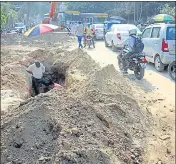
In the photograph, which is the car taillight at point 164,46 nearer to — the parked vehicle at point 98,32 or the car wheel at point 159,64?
the car wheel at point 159,64

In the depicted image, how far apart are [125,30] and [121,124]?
12.3 m

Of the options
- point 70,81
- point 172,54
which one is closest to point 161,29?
point 172,54

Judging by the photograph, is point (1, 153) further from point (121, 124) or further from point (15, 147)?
point (121, 124)

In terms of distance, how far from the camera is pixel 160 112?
6832 mm

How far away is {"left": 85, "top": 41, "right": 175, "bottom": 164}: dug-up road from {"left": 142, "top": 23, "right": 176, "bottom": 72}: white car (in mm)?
445

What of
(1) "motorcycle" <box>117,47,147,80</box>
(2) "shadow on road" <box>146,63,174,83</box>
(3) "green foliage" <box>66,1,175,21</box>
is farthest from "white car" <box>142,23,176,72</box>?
(3) "green foliage" <box>66,1,175,21</box>

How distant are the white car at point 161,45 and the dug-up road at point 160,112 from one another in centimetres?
44

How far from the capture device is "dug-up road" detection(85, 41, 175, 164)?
4953mm

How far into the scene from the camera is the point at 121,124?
540 cm

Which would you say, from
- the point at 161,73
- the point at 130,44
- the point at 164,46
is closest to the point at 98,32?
the point at 161,73

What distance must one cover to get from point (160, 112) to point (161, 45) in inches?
171

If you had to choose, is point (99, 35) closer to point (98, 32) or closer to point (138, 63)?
point (98, 32)

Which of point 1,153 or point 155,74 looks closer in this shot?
point 1,153

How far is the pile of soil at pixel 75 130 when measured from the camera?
416 cm
